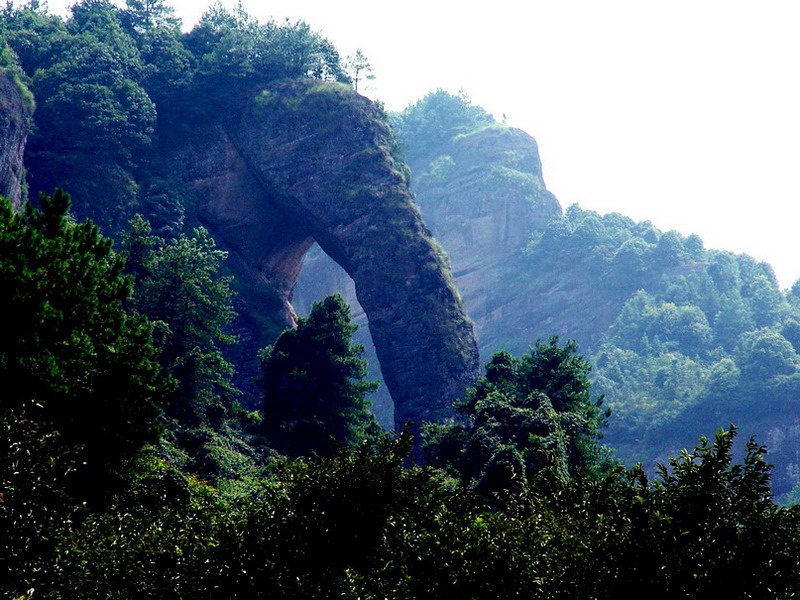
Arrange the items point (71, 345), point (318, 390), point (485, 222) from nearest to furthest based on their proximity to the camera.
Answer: point (71, 345) → point (318, 390) → point (485, 222)

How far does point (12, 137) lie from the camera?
54.2 metres

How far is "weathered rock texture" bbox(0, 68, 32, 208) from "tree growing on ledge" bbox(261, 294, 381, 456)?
21586 mm

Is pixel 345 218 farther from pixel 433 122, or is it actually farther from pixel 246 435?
pixel 433 122

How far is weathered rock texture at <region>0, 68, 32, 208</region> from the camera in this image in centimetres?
5238

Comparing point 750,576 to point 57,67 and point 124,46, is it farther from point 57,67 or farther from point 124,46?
point 124,46

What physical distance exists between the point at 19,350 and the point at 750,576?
55.9 feet

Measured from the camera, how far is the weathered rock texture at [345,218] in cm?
6341

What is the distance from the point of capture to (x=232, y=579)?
47.4ft

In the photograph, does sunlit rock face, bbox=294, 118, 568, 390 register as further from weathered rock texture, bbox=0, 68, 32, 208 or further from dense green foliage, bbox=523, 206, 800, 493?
weathered rock texture, bbox=0, 68, 32, 208

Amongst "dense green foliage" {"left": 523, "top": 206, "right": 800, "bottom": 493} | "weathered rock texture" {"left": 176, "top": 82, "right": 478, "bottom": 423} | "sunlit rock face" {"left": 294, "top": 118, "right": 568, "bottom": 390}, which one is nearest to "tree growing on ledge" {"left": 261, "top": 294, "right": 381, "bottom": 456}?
"weathered rock texture" {"left": 176, "top": 82, "right": 478, "bottom": 423}

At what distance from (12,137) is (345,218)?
25.6 meters

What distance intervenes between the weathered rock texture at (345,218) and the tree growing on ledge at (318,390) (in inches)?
581

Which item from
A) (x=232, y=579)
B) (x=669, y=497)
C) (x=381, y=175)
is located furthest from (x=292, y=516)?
(x=381, y=175)

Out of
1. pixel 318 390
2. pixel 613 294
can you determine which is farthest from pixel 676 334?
pixel 318 390
